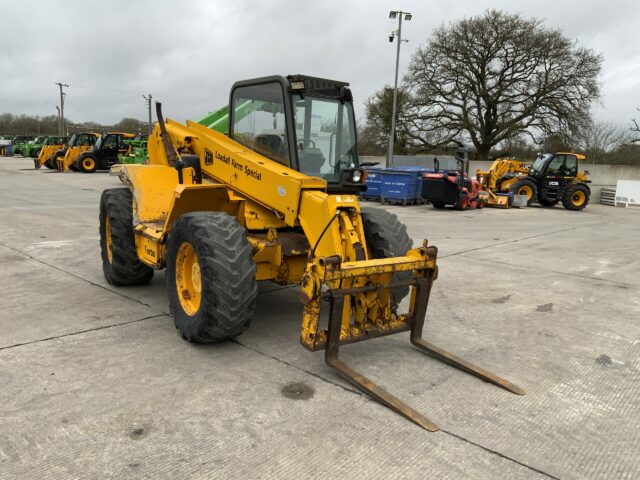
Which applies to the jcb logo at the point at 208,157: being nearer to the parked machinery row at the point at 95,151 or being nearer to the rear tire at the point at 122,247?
the rear tire at the point at 122,247

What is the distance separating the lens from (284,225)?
4945 mm

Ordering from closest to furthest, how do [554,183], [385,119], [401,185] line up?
[401,185] < [554,183] < [385,119]

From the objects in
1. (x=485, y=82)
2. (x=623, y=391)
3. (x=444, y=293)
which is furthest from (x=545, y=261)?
(x=485, y=82)

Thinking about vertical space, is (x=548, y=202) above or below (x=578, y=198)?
below

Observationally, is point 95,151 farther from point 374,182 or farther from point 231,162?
point 231,162

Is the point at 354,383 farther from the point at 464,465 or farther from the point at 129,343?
the point at 129,343

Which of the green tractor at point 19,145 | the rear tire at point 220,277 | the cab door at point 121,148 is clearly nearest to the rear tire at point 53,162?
the cab door at point 121,148

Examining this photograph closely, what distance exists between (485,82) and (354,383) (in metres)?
32.1

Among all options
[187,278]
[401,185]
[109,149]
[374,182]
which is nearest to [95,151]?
[109,149]

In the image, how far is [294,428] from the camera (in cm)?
320

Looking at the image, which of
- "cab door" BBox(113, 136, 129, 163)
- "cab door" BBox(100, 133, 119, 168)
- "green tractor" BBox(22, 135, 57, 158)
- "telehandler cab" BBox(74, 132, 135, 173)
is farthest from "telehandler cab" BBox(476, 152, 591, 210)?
"green tractor" BBox(22, 135, 57, 158)

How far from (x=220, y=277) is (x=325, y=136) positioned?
71.9 inches

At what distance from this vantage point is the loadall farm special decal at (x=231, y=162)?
484cm

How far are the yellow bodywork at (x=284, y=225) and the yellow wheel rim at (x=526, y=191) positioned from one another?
18.9 metres
